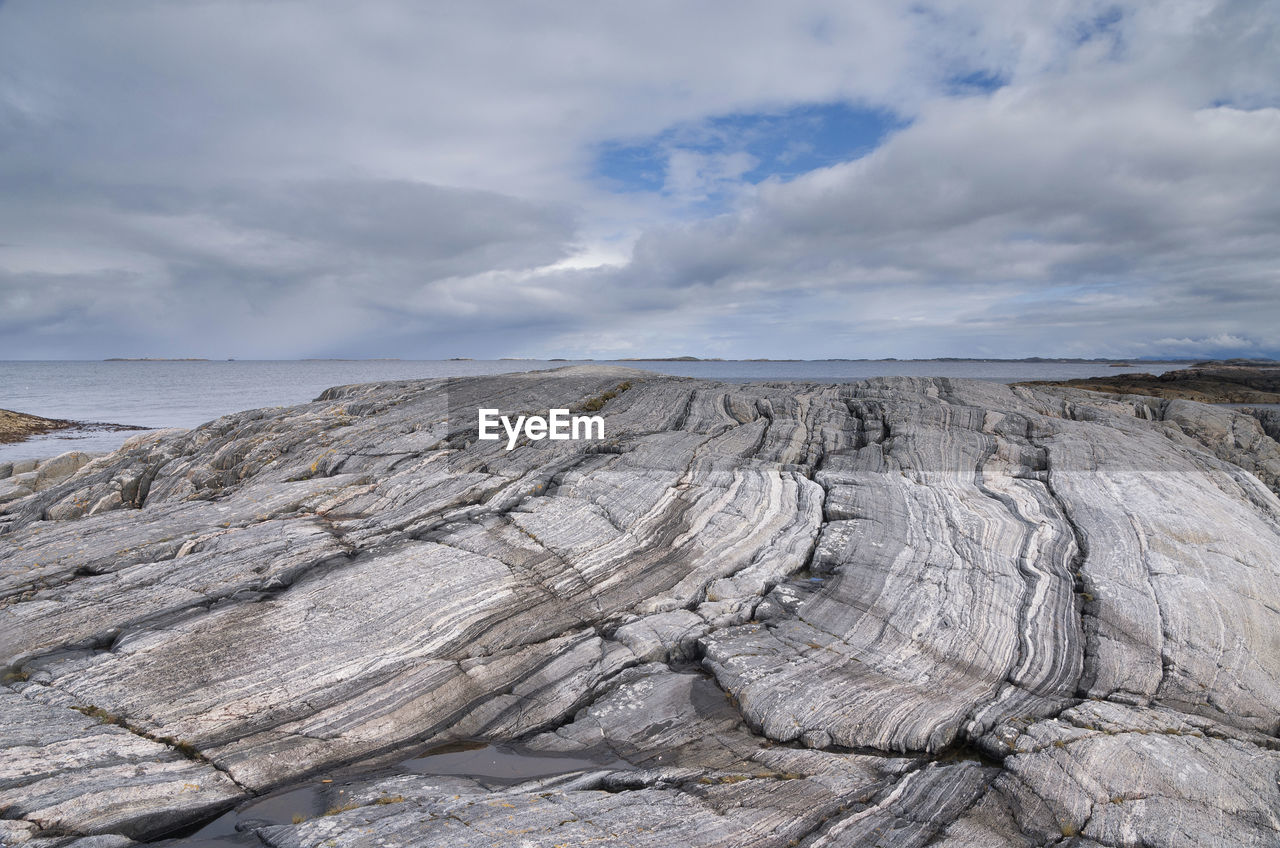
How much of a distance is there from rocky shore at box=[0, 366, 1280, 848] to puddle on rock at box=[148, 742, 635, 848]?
7.4 inches

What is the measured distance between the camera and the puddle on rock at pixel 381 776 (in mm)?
8656

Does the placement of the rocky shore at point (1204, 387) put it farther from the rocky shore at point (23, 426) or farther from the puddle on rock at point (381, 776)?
the rocky shore at point (23, 426)

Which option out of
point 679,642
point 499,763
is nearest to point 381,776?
point 499,763

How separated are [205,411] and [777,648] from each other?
80339mm

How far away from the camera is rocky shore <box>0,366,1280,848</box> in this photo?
8805mm

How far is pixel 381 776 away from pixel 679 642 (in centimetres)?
599

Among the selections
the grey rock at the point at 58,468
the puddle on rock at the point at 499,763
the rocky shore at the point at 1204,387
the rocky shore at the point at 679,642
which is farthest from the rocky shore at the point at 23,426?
the rocky shore at the point at 1204,387

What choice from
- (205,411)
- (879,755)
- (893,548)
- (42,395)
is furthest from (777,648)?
(42,395)

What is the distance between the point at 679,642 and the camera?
43.2 feet

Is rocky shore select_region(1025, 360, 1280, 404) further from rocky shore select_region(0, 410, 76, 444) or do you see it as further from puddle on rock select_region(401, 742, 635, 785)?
rocky shore select_region(0, 410, 76, 444)

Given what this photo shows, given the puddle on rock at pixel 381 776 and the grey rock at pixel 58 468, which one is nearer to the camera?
the puddle on rock at pixel 381 776

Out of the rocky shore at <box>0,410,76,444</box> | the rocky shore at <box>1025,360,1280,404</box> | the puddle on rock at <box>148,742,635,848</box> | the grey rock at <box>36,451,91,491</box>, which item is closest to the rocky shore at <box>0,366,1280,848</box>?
the puddle on rock at <box>148,742,635,848</box>

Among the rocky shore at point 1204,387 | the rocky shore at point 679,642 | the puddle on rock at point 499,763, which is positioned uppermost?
the rocky shore at point 1204,387

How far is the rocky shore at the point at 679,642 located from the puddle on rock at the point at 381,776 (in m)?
0.19
